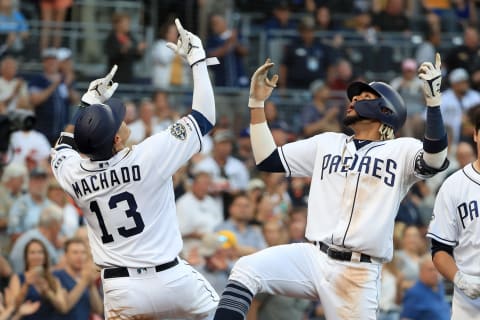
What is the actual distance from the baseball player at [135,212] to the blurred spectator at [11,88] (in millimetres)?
6682

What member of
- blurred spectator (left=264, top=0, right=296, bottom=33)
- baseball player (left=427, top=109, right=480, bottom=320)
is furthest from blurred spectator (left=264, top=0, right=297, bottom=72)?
baseball player (left=427, top=109, right=480, bottom=320)

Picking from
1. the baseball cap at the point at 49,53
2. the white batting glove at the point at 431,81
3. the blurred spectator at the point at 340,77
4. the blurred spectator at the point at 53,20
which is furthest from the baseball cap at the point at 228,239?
the blurred spectator at the point at 340,77

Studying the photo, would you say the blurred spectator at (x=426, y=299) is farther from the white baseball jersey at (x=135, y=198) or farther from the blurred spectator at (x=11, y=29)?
the blurred spectator at (x=11, y=29)

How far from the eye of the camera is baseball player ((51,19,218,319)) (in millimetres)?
7086

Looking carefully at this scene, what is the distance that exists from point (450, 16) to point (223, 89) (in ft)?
17.6

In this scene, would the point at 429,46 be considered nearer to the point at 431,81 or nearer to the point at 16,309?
the point at 16,309

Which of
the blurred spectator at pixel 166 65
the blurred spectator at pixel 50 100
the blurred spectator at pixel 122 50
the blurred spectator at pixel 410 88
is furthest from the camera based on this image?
the blurred spectator at pixel 410 88

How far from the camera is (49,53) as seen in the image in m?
14.8

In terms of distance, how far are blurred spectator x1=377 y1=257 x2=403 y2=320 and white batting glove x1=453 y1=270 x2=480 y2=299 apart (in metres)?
4.58

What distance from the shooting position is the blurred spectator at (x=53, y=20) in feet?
51.6

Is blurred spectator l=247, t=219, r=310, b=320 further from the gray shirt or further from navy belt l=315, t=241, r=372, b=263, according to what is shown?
navy belt l=315, t=241, r=372, b=263

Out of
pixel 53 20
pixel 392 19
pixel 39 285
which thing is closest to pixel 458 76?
pixel 392 19

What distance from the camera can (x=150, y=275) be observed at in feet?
23.4

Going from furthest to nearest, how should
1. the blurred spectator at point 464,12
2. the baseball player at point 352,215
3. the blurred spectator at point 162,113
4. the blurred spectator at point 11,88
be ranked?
the blurred spectator at point 464,12 < the blurred spectator at point 162,113 < the blurred spectator at point 11,88 < the baseball player at point 352,215
